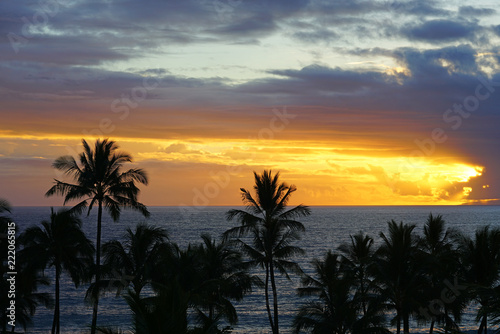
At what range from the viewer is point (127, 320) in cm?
7594

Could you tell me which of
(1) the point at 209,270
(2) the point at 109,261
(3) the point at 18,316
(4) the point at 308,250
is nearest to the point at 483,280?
(1) the point at 209,270

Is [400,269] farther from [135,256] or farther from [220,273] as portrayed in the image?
[135,256]

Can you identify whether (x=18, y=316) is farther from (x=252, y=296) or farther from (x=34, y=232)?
(x=252, y=296)

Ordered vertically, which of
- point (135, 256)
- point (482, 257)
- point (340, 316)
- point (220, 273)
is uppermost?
point (482, 257)

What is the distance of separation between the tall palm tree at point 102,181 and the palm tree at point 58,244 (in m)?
2.19

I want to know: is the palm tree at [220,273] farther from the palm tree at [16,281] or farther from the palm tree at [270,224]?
the palm tree at [16,281]

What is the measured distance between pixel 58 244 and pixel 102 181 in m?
5.79

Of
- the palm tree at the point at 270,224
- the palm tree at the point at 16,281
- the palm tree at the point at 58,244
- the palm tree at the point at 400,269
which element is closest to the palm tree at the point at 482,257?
the palm tree at the point at 400,269

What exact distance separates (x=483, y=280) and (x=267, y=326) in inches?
1657

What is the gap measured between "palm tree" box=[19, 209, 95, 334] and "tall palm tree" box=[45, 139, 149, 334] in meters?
2.19

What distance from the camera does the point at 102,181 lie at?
40.3m

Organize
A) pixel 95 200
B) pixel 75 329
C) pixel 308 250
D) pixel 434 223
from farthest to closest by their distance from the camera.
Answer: pixel 308 250, pixel 75 329, pixel 434 223, pixel 95 200

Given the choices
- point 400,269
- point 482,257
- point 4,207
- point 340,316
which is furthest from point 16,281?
point 482,257

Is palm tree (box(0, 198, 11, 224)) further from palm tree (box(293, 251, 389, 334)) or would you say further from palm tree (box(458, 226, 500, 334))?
palm tree (box(458, 226, 500, 334))
